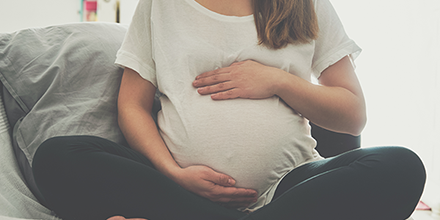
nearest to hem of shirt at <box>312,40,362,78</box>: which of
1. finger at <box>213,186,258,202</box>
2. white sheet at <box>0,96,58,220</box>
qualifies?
finger at <box>213,186,258,202</box>

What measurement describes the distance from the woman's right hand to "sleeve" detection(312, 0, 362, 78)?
15.5 inches

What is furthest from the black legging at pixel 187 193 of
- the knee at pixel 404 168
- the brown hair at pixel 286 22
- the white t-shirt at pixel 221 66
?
the brown hair at pixel 286 22

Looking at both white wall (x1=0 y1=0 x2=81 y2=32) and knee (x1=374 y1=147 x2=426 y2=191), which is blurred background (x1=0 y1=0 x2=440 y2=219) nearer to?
white wall (x1=0 y1=0 x2=81 y2=32)

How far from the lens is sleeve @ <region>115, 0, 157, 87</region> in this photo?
0.71 m

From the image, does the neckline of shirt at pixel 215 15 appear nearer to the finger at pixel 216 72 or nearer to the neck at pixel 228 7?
the neck at pixel 228 7

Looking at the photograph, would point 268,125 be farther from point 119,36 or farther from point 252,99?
point 119,36

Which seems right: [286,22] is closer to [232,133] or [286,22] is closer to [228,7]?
[228,7]

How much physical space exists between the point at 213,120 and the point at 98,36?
0.44 metres

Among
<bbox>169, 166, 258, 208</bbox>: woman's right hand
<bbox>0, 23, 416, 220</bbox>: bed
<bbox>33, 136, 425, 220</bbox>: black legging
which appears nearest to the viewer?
<bbox>33, 136, 425, 220</bbox>: black legging

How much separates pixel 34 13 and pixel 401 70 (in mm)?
2151

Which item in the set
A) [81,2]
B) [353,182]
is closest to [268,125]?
[353,182]

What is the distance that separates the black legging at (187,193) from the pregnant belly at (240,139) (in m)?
0.10

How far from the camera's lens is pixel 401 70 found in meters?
1.66

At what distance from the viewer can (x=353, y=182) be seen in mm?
502
